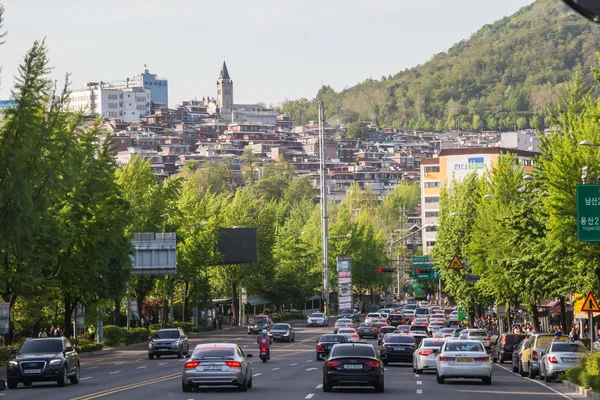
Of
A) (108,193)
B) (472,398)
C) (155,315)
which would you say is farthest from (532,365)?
(155,315)

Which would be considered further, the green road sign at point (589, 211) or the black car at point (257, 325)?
the black car at point (257, 325)

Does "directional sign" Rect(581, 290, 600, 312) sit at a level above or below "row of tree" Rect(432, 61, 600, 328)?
below

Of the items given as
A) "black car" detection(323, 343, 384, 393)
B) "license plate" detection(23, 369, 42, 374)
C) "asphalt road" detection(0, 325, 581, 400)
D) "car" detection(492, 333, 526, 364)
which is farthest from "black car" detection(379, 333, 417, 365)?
"license plate" detection(23, 369, 42, 374)

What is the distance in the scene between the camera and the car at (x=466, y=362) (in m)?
35.4

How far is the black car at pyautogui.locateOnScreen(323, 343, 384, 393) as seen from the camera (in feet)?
100

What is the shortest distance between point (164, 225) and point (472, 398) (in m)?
59.2

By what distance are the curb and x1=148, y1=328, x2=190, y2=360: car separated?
23668 millimetres

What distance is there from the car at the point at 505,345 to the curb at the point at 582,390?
680 inches

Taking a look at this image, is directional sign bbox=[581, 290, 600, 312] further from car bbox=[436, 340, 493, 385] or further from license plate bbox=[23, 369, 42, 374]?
license plate bbox=[23, 369, 42, 374]

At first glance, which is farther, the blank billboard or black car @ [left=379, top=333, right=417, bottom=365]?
the blank billboard

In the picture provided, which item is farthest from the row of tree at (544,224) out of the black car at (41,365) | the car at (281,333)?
the black car at (41,365)

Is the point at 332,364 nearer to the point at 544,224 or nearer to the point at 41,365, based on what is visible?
the point at 41,365

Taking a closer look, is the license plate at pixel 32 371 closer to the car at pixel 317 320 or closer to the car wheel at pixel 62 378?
the car wheel at pixel 62 378

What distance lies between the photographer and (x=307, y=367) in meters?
45.8
